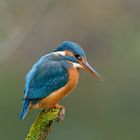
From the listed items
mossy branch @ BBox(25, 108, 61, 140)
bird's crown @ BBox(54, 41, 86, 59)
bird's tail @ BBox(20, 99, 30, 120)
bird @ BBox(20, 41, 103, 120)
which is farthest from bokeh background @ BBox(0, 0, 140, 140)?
mossy branch @ BBox(25, 108, 61, 140)

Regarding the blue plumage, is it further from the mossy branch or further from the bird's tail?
the mossy branch

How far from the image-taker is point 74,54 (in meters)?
6.90

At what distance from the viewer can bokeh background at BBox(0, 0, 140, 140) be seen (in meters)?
11.9

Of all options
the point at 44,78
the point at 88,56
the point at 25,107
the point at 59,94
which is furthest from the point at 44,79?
the point at 88,56

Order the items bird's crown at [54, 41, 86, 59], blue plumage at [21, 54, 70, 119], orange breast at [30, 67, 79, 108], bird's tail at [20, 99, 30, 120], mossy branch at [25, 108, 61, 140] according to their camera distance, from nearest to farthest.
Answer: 1. mossy branch at [25, 108, 61, 140]
2. bird's tail at [20, 99, 30, 120]
3. blue plumage at [21, 54, 70, 119]
4. orange breast at [30, 67, 79, 108]
5. bird's crown at [54, 41, 86, 59]

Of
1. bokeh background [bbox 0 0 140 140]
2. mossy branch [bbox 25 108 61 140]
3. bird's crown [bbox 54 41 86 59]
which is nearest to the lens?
mossy branch [bbox 25 108 61 140]

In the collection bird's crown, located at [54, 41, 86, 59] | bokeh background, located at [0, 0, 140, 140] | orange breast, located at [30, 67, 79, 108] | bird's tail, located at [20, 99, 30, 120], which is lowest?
bokeh background, located at [0, 0, 140, 140]

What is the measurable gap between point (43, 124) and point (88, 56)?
28.1 ft

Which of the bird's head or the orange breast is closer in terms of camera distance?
the orange breast

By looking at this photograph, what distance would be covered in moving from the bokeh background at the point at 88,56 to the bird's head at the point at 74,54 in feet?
13.0

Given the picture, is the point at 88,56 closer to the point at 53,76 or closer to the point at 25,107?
the point at 53,76

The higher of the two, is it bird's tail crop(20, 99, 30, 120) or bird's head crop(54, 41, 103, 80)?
bird's tail crop(20, 99, 30, 120)

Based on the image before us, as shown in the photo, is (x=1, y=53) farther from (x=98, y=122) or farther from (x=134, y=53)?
(x=134, y=53)

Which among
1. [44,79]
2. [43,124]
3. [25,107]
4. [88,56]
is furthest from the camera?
[88,56]
